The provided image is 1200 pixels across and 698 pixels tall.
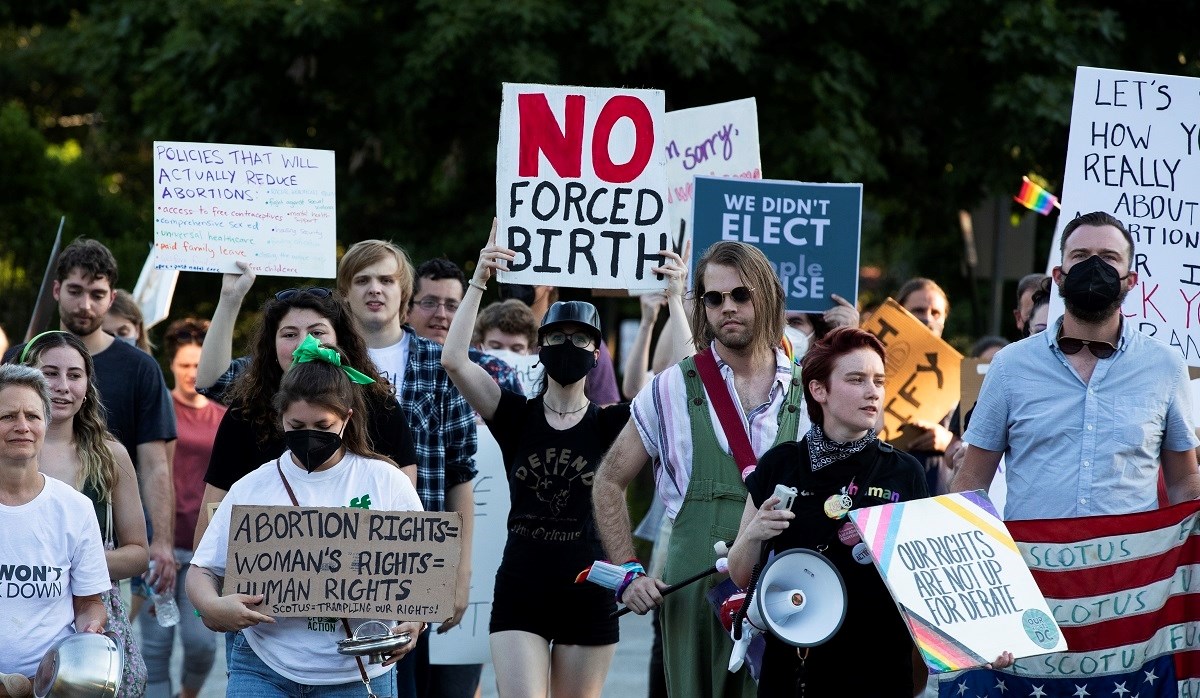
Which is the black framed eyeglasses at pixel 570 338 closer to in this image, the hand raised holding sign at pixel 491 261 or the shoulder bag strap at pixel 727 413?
the hand raised holding sign at pixel 491 261

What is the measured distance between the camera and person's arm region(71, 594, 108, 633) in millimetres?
5137

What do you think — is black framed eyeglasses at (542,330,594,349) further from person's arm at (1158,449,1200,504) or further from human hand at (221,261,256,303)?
person's arm at (1158,449,1200,504)

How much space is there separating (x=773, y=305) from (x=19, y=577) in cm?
252

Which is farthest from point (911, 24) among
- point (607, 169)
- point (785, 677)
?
point (785, 677)

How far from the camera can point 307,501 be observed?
492cm

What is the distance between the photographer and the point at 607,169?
6332mm

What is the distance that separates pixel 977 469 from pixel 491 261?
1.97 m

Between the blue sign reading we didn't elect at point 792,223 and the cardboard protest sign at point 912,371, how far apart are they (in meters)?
0.47

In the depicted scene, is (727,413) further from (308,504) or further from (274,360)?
(274,360)

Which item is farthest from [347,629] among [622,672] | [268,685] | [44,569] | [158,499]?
[622,672]

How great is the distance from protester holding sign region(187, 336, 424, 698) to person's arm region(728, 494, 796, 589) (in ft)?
3.20

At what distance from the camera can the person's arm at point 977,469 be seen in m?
5.11

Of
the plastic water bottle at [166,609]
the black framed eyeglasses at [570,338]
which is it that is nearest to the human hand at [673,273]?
the black framed eyeglasses at [570,338]

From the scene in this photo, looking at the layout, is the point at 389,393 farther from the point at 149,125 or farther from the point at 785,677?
the point at 149,125
